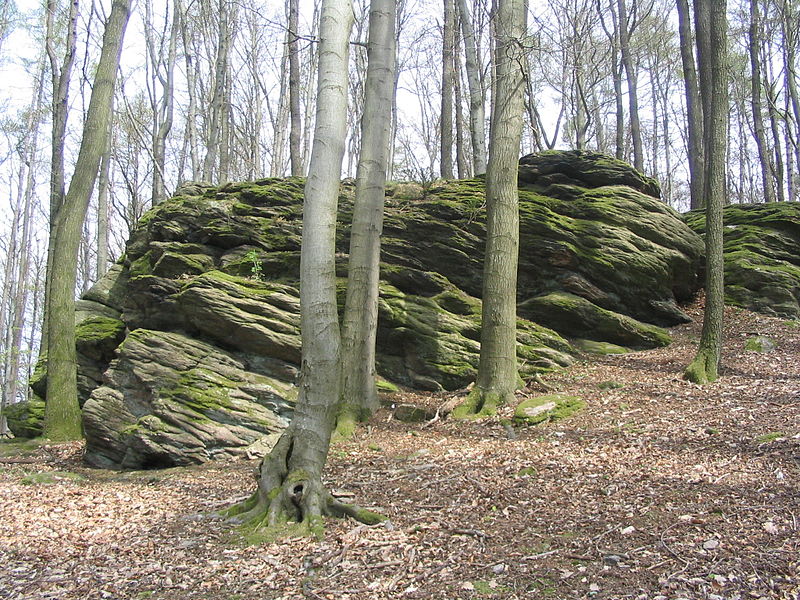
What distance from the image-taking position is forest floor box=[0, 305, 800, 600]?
3.42 metres

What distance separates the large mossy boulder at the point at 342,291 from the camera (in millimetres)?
8477

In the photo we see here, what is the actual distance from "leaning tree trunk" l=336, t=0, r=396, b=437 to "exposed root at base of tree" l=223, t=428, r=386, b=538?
3.84 metres

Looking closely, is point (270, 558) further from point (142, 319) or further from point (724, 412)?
point (142, 319)

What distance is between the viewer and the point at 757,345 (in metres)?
9.72

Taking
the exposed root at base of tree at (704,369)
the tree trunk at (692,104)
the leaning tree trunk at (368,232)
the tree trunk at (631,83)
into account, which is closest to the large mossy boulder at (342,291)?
the leaning tree trunk at (368,232)

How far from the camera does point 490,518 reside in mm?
4465

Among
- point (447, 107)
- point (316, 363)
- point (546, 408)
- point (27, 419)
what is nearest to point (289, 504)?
point (316, 363)

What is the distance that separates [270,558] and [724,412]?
5.70 meters

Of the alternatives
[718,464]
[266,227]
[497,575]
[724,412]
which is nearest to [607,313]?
[724,412]

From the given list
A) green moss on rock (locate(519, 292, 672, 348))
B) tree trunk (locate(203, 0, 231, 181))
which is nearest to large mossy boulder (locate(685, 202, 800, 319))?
green moss on rock (locate(519, 292, 672, 348))

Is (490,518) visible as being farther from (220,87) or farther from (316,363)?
(220,87)

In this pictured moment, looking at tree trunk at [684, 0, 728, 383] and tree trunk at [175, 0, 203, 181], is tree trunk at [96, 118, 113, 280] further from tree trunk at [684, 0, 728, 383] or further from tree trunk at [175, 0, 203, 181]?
tree trunk at [684, 0, 728, 383]

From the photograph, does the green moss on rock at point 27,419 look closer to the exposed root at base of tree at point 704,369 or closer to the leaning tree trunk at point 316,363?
the leaning tree trunk at point 316,363

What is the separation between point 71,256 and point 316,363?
7.56 meters
